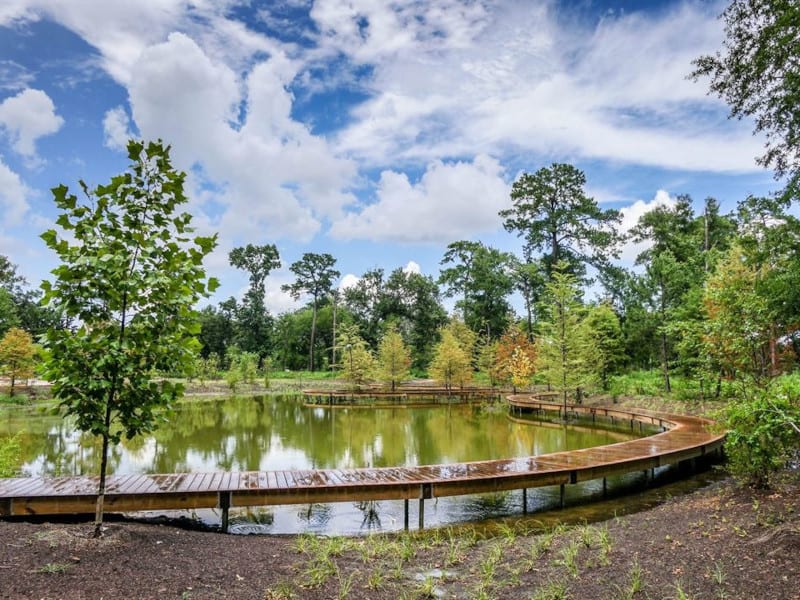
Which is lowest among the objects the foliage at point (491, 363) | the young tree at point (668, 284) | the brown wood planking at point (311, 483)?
the brown wood planking at point (311, 483)

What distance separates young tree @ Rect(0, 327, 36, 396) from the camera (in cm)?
2206

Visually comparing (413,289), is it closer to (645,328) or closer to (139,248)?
(645,328)

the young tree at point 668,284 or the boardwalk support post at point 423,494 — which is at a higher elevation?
the young tree at point 668,284

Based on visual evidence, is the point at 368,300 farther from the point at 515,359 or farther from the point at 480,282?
the point at 515,359

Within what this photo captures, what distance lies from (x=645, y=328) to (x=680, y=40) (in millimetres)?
17453

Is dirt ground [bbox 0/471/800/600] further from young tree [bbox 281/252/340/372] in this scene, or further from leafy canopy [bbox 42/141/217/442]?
young tree [bbox 281/252/340/372]

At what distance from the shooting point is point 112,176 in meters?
4.62

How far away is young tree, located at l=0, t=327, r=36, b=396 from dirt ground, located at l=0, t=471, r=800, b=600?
21.8 meters

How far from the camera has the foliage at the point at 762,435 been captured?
6.05 meters

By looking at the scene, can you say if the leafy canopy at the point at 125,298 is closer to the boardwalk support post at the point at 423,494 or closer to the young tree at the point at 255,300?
the boardwalk support post at the point at 423,494

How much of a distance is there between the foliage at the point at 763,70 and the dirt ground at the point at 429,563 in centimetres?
452

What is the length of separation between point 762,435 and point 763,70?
462 cm

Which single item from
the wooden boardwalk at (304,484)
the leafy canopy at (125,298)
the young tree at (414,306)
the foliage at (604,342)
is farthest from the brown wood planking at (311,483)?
the young tree at (414,306)

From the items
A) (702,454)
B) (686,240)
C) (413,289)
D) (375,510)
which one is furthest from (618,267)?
(375,510)
